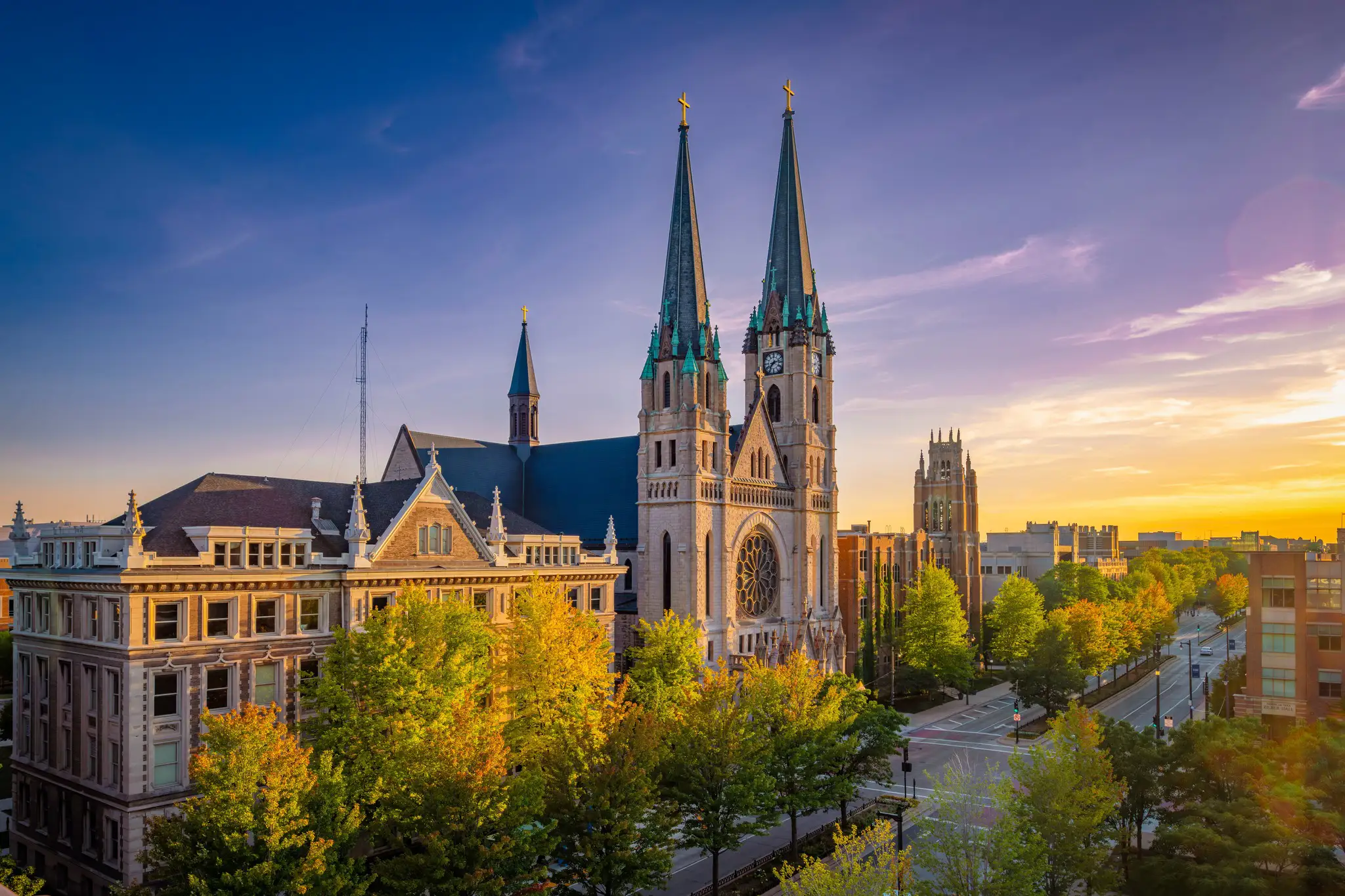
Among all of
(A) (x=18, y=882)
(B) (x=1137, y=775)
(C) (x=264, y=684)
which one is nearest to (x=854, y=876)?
(B) (x=1137, y=775)

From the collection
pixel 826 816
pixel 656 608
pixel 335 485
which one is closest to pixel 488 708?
pixel 335 485

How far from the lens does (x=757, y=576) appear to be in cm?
7800

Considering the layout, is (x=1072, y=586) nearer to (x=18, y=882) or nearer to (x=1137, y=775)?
(x=1137, y=775)

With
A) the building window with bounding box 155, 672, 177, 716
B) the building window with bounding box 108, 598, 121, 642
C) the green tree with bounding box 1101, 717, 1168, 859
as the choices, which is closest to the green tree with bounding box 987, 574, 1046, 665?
the green tree with bounding box 1101, 717, 1168, 859

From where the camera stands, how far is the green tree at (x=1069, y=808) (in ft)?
116

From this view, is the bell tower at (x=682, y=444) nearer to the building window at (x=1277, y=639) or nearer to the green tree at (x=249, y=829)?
the building window at (x=1277, y=639)

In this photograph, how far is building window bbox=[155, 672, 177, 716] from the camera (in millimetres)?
39688

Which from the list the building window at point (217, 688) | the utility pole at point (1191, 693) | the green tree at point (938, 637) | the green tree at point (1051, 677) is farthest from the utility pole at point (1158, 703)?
the building window at point (217, 688)

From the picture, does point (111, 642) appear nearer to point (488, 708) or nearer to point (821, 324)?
point (488, 708)

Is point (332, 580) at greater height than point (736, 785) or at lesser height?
greater

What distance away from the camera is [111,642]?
39.8 metres

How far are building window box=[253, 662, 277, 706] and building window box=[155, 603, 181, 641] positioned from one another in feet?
12.9

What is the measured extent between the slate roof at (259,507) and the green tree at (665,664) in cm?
1613

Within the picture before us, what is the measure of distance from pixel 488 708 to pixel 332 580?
44.5 feet
